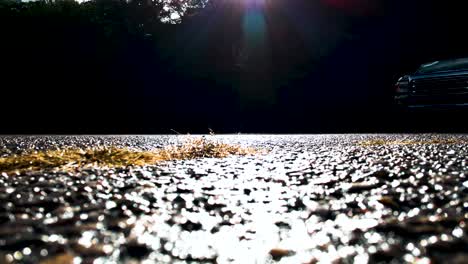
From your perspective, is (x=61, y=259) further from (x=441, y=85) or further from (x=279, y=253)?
(x=441, y=85)

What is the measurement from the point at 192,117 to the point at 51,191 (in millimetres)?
17579

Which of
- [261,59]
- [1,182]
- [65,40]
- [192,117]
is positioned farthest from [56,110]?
[1,182]

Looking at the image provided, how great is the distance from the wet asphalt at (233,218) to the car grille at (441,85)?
973 cm

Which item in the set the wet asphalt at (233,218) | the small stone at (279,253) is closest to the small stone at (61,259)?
the wet asphalt at (233,218)

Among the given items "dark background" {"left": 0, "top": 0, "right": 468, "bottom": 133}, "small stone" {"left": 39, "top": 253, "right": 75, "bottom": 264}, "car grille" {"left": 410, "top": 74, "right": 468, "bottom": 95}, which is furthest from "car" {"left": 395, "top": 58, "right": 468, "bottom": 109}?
"small stone" {"left": 39, "top": 253, "right": 75, "bottom": 264}

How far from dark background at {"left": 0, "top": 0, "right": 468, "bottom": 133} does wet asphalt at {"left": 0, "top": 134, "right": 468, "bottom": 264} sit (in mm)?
14511

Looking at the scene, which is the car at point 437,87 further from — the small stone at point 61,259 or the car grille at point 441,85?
the small stone at point 61,259

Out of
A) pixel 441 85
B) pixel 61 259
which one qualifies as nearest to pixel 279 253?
pixel 61 259

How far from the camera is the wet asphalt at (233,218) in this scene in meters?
0.59

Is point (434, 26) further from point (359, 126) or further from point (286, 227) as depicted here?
point (286, 227)

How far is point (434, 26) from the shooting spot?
17.2 metres

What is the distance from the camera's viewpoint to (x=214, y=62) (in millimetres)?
20156

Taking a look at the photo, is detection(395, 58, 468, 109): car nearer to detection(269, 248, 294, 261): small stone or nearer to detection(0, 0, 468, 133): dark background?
detection(0, 0, 468, 133): dark background

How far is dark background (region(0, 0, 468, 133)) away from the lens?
17422 millimetres
